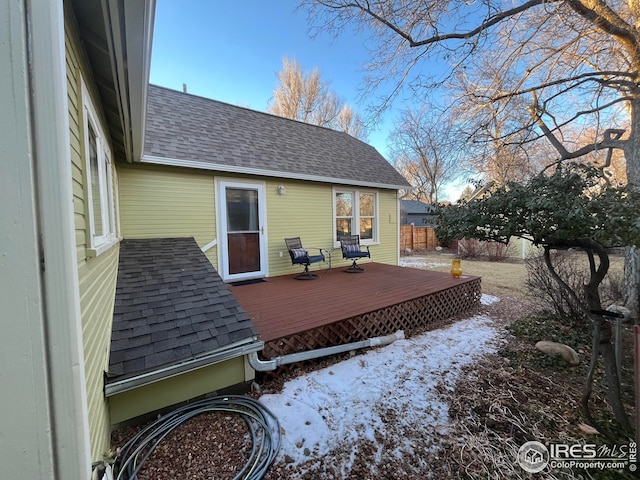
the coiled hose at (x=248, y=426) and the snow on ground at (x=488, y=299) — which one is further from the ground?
the coiled hose at (x=248, y=426)

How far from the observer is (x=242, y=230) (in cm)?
598

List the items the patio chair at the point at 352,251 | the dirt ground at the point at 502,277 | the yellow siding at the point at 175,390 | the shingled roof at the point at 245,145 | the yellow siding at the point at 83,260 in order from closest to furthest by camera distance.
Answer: the yellow siding at the point at 83,260 → the yellow siding at the point at 175,390 → the shingled roof at the point at 245,145 → the patio chair at the point at 352,251 → the dirt ground at the point at 502,277

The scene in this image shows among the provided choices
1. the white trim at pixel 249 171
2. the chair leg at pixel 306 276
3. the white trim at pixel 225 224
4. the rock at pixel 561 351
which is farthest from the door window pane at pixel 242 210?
the rock at pixel 561 351

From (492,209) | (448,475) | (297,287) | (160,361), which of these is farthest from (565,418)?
(297,287)

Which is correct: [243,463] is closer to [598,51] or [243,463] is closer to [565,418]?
[565,418]

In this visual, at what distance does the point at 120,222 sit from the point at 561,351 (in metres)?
6.79

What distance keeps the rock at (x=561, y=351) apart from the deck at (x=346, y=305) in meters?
1.58

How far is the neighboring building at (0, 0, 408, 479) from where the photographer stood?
55 cm

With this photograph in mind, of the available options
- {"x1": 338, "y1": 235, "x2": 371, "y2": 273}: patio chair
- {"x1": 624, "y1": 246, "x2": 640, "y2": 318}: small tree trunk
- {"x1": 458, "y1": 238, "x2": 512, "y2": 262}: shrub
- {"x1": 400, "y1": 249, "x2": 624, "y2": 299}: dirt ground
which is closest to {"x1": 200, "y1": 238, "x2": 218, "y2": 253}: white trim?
{"x1": 338, "y1": 235, "x2": 371, "y2": 273}: patio chair

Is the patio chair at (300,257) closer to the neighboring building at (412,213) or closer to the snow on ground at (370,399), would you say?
the snow on ground at (370,399)

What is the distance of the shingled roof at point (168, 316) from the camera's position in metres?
2.21

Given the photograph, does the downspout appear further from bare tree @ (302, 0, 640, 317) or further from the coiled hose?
bare tree @ (302, 0, 640, 317)

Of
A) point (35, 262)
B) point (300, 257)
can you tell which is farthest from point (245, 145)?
point (35, 262)

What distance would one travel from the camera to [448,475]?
1.86 m
